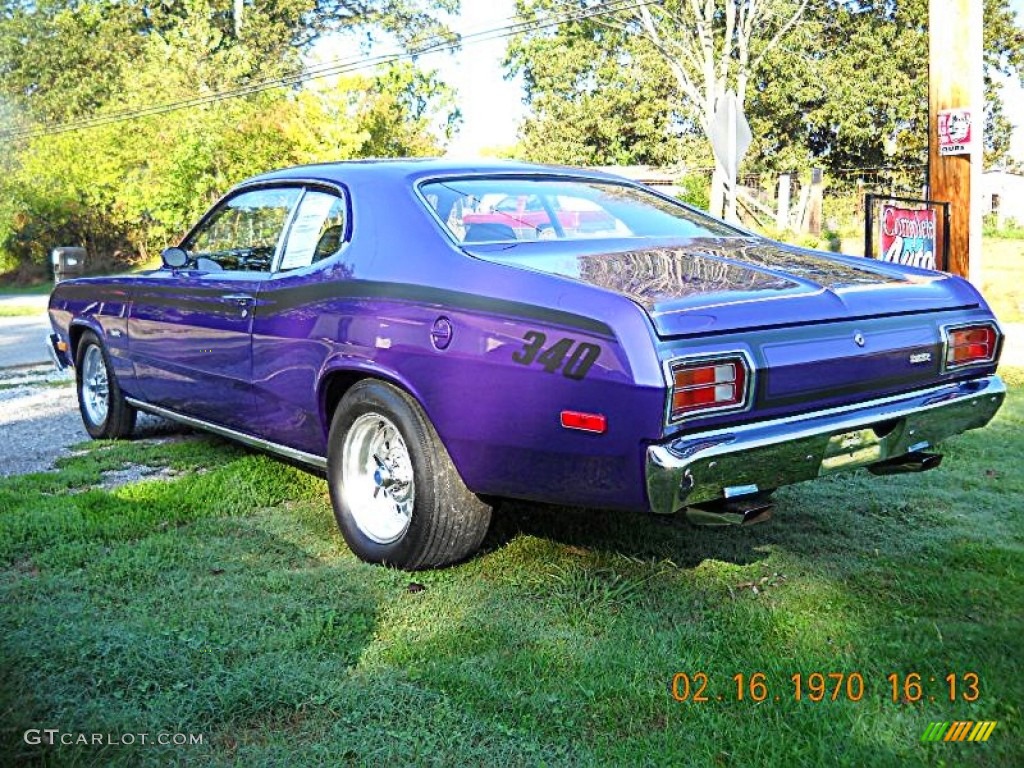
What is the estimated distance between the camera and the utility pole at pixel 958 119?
788 centimetres

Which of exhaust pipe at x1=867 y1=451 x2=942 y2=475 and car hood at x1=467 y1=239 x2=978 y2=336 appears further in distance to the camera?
exhaust pipe at x1=867 y1=451 x2=942 y2=475

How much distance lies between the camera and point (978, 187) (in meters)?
8.15

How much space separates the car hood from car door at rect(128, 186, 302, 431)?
1459mm

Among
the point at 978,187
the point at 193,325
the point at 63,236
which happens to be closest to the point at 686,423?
the point at 193,325

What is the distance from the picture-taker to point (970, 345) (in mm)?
3752

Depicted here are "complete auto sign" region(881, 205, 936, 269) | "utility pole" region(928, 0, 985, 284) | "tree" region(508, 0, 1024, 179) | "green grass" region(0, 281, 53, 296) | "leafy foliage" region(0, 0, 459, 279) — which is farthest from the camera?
"tree" region(508, 0, 1024, 179)

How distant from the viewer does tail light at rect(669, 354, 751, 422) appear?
294 centimetres

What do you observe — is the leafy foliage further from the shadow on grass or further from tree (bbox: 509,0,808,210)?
the shadow on grass

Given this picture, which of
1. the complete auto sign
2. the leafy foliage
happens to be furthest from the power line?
the complete auto sign

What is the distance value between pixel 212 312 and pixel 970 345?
10.7ft

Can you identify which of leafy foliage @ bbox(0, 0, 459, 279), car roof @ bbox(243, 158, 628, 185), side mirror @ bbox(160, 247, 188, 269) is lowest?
side mirror @ bbox(160, 247, 188, 269)

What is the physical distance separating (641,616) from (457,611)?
604 mm

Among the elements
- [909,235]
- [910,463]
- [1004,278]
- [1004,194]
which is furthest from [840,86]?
[910,463]

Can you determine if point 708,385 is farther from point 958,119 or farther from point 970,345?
point 958,119
